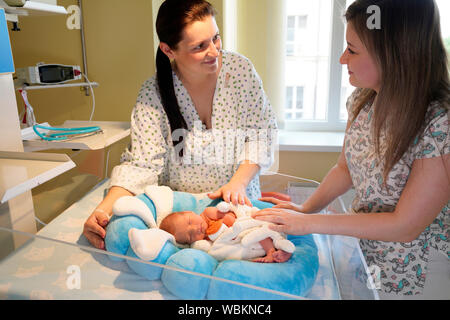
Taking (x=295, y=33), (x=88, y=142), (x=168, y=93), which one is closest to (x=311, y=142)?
(x=295, y=33)

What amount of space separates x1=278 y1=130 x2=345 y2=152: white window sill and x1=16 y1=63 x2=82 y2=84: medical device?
3.98ft

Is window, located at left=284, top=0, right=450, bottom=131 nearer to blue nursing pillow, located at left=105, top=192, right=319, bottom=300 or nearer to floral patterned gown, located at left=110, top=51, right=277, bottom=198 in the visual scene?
floral patterned gown, located at left=110, top=51, right=277, bottom=198

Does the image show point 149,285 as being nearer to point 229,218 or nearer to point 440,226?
point 229,218

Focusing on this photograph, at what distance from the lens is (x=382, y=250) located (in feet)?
3.48

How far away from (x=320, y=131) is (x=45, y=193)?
1.75m

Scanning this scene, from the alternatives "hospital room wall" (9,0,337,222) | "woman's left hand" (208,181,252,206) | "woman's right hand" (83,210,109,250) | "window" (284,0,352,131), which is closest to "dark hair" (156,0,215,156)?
"woman's left hand" (208,181,252,206)

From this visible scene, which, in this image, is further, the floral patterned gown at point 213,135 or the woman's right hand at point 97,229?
the floral patterned gown at point 213,135

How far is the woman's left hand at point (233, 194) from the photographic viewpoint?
1.26 m

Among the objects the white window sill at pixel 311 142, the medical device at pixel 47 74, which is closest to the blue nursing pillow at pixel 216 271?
the medical device at pixel 47 74

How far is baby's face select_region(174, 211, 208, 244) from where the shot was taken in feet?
3.83

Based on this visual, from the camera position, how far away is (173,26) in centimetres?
128

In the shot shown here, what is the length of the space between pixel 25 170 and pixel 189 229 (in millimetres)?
481

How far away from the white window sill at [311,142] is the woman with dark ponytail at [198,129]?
86 centimetres

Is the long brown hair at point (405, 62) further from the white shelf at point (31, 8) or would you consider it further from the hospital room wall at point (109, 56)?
the hospital room wall at point (109, 56)
